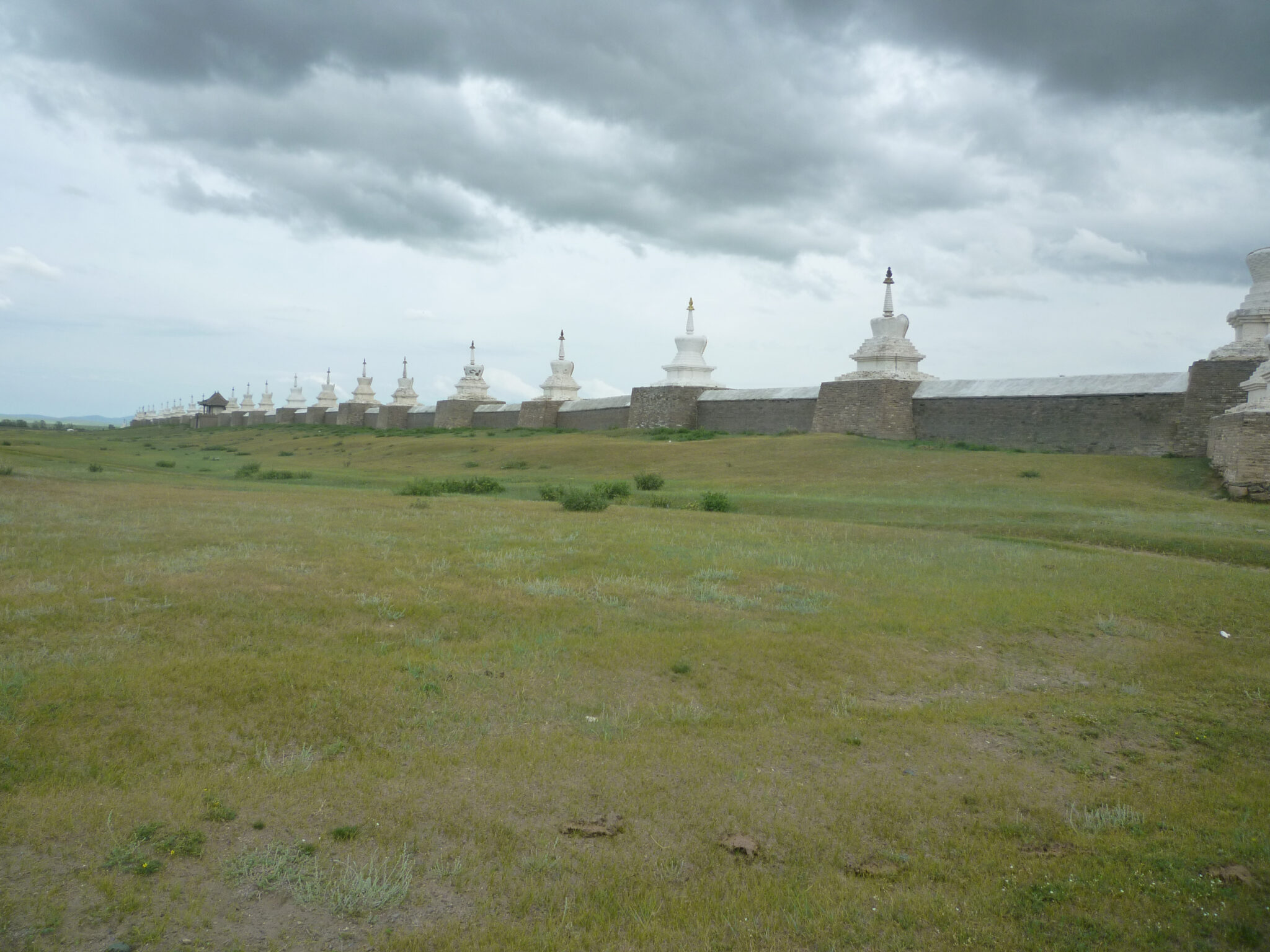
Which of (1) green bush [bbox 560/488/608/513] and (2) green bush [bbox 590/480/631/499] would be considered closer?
(1) green bush [bbox 560/488/608/513]

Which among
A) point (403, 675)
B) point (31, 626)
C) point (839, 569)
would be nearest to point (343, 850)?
point (403, 675)

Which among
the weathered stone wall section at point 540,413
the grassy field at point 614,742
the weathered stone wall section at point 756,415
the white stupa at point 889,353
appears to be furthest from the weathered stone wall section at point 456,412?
the grassy field at point 614,742

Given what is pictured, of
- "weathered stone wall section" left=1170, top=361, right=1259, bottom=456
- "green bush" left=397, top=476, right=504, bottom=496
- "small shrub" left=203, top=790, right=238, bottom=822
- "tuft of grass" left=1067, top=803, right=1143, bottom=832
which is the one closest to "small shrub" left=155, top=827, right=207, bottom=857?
"small shrub" left=203, top=790, right=238, bottom=822

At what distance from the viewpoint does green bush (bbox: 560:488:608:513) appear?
1541 cm

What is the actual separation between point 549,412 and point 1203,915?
38.3 meters

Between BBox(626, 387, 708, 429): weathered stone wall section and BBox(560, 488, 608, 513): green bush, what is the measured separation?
62.2 feet

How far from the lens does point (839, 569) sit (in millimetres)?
10555

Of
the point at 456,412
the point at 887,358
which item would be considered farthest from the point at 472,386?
the point at 887,358

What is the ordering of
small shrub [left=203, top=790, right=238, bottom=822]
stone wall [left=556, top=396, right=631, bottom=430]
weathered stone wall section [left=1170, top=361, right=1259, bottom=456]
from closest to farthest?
small shrub [left=203, top=790, right=238, bottom=822], weathered stone wall section [left=1170, top=361, right=1259, bottom=456], stone wall [left=556, top=396, right=631, bottom=430]

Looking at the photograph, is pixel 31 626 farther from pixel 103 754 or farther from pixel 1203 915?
pixel 1203 915

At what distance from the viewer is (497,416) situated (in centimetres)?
4497

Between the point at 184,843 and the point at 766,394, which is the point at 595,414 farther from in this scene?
the point at 184,843

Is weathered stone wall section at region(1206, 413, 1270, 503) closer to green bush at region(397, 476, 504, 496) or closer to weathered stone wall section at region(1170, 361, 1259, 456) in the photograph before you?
weathered stone wall section at region(1170, 361, 1259, 456)

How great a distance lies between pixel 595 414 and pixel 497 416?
24.1 feet
